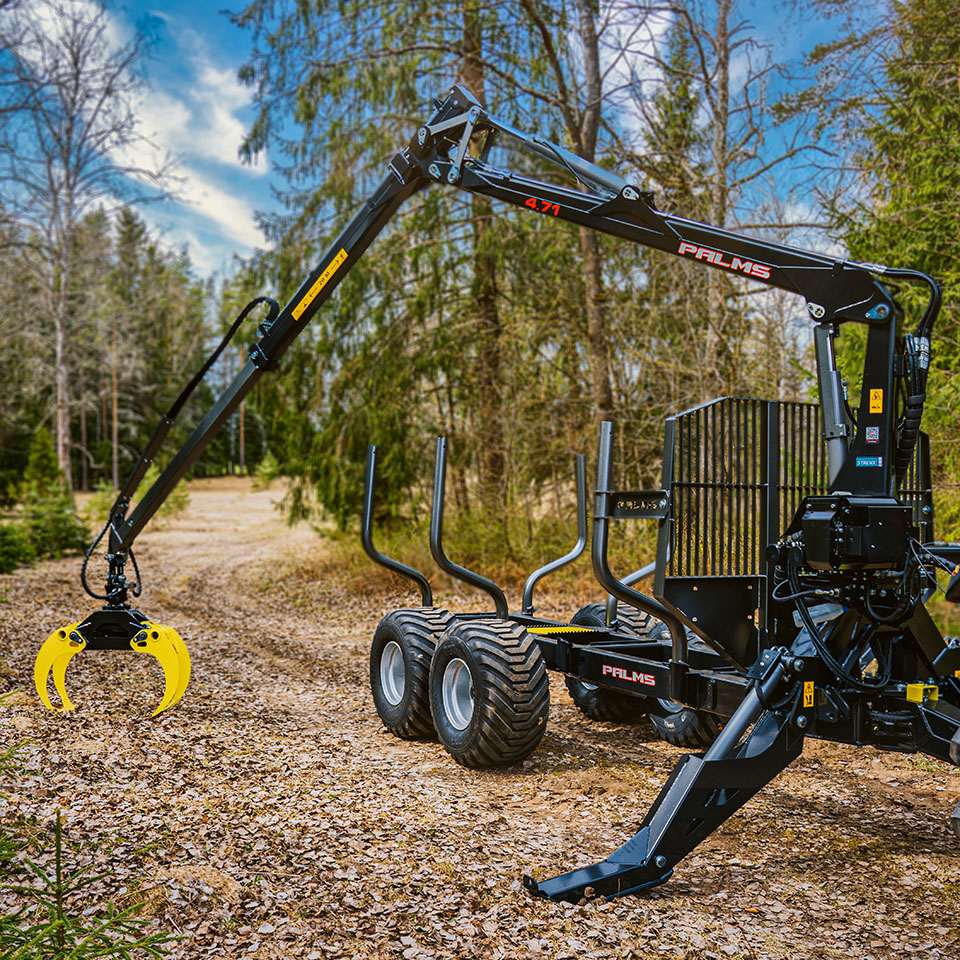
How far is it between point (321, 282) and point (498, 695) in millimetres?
2664

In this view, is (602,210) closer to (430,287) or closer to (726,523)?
(726,523)

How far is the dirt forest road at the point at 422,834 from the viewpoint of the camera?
131 inches

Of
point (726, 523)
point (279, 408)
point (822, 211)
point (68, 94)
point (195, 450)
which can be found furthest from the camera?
point (68, 94)

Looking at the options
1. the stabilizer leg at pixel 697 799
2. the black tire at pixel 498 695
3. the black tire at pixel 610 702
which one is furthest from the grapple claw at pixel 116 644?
the black tire at pixel 610 702

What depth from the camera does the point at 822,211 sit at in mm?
10742

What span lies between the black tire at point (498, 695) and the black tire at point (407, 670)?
392 millimetres

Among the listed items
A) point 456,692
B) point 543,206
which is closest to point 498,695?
point 456,692

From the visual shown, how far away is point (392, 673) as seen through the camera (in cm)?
620

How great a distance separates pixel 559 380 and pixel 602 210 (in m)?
7.68

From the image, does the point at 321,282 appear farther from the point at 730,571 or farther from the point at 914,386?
the point at 914,386

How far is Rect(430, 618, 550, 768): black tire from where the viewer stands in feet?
16.4

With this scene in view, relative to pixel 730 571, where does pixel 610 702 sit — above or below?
below

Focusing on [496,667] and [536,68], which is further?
[536,68]

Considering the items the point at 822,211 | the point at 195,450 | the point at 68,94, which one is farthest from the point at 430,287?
the point at 68,94
